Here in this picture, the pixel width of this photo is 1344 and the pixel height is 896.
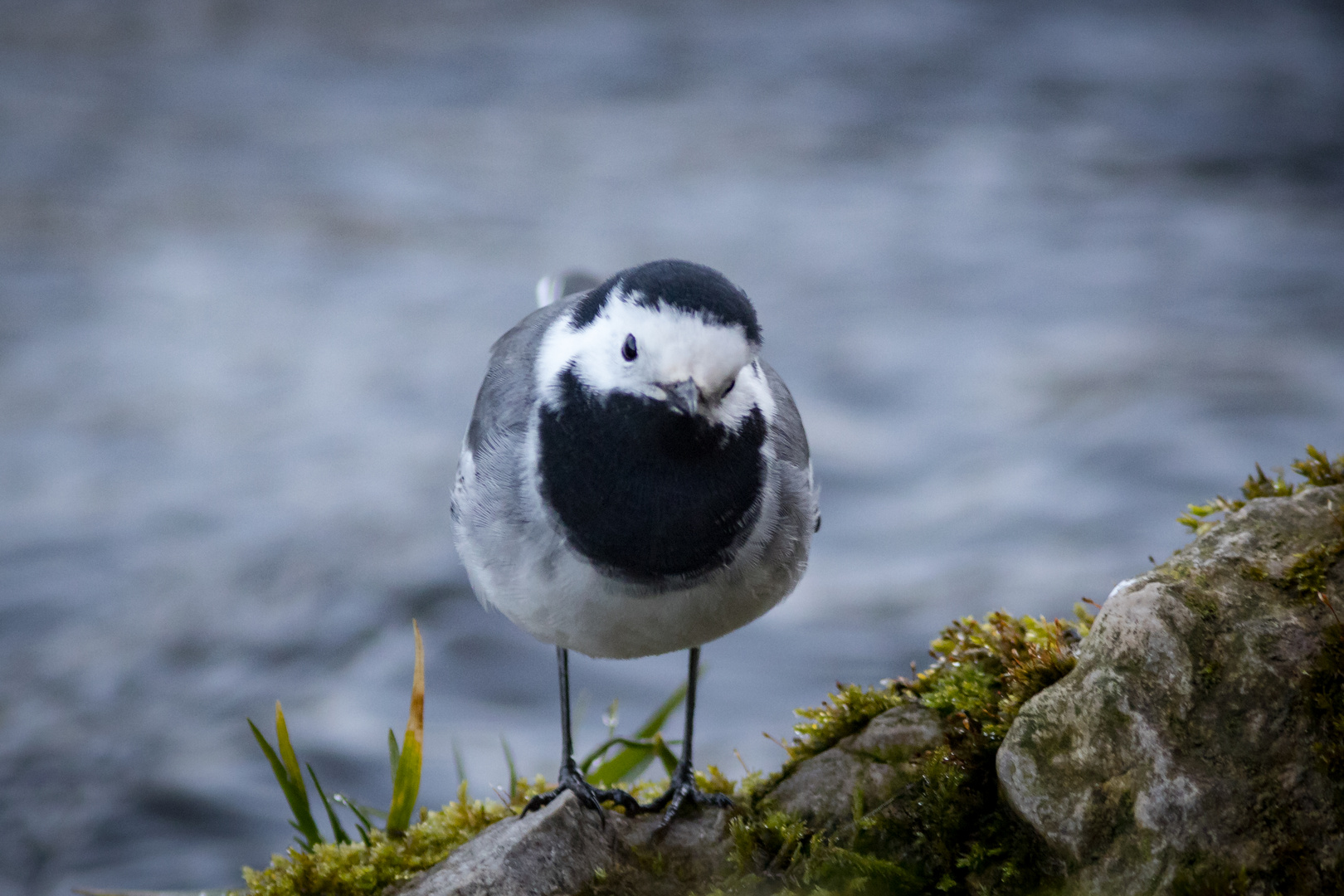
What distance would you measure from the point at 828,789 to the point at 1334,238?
1252cm

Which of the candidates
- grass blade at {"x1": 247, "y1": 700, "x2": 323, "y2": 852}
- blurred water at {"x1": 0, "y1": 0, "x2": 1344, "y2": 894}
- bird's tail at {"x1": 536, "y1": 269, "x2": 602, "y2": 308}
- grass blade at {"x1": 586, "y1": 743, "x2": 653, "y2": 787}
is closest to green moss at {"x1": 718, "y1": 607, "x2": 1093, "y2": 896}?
grass blade at {"x1": 586, "y1": 743, "x2": 653, "y2": 787}

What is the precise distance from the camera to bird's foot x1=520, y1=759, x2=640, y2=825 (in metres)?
3.88

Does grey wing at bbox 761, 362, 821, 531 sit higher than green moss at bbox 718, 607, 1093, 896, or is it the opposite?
grey wing at bbox 761, 362, 821, 531

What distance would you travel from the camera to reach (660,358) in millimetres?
3230

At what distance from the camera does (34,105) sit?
15570 millimetres

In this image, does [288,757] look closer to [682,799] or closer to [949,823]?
[682,799]

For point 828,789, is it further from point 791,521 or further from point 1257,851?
point 1257,851

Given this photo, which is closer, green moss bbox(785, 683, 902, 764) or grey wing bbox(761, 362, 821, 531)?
green moss bbox(785, 683, 902, 764)

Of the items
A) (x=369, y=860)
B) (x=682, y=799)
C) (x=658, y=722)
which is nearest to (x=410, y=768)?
(x=369, y=860)

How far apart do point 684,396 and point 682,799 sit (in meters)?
1.47

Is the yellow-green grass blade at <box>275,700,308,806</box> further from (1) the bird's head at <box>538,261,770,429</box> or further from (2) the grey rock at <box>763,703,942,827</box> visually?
(2) the grey rock at <box>763,703,942,827</box>

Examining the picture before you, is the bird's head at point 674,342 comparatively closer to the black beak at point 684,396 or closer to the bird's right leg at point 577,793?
the black beak at point 684,396

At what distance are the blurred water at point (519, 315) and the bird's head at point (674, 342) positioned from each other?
521 cm

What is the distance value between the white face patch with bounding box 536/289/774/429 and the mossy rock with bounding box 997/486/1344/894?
4.00ft
